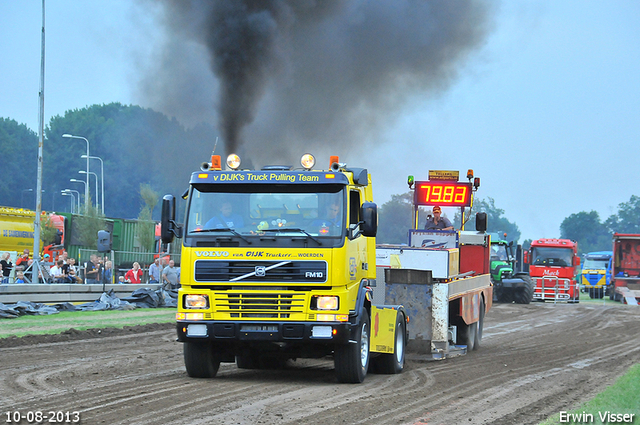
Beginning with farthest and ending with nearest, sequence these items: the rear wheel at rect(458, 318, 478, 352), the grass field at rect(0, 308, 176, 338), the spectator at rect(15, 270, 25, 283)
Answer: the spectator at rect(15, 270, 25, 283) → the grass field at rect(0, 308, 176, 338) → the rear wheel at rect(458, 318, 478, 352)

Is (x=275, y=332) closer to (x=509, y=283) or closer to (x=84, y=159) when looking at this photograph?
(x=509, y=283)

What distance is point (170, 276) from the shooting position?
25797mm

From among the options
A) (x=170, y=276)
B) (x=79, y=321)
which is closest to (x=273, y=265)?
(x=79, y=321)

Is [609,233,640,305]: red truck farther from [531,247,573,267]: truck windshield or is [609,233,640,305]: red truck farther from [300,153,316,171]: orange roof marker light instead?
[300,153,316,171]: orange roof marker light

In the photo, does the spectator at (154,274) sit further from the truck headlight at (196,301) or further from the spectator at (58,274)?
the truck headlight at (196,301)

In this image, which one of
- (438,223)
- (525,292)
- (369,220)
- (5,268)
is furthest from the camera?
(525,292)

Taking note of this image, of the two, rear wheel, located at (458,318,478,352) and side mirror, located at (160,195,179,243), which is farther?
rear wheel, located at (458,318,478,352)

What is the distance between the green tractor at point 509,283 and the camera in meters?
33.5

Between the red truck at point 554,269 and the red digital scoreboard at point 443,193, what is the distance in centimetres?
2123

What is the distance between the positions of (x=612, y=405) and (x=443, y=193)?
1004cm

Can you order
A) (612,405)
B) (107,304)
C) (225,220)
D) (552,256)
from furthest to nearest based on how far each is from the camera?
(552,256) < (107,304) < (225,220) < (612,405)

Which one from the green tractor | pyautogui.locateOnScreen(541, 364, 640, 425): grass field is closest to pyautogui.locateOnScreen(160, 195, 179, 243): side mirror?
pyautogui.locateOnScreen(541, 364, 640, 425): grass field

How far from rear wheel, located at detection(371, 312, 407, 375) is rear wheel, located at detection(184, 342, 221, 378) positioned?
242 centimetres

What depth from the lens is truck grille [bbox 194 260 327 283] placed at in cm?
964
